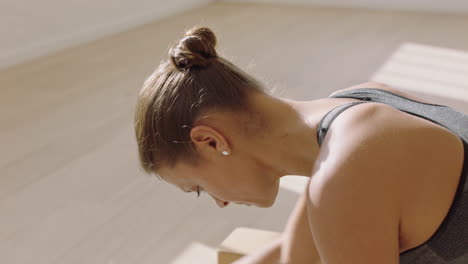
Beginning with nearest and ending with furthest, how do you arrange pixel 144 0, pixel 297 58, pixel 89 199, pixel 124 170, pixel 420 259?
pixel 420 259
pixel 89 199
pixel 124 170
pixel 297 58
pixel 144 0

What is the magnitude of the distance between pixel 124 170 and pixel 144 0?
227cm

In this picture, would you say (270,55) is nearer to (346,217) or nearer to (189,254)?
(189,254)

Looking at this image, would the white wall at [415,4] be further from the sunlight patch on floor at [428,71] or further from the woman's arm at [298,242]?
the woman's arm at [298,242]

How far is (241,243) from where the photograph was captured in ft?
5.07

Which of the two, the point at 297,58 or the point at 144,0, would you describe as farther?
the point at 144,0

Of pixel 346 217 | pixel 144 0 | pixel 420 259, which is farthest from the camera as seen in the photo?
pixel 144 0

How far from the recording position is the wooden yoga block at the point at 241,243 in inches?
56.2

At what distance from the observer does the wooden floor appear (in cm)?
176

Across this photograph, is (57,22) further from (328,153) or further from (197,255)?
(328,153)

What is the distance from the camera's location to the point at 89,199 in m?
1.97

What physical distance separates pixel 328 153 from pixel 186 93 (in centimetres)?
25

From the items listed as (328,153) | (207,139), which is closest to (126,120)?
(207,139)

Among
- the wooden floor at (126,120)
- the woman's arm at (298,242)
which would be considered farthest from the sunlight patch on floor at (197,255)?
the woman's arm at (298,242)

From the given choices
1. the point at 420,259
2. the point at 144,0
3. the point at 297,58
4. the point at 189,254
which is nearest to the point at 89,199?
the point at 189,254
